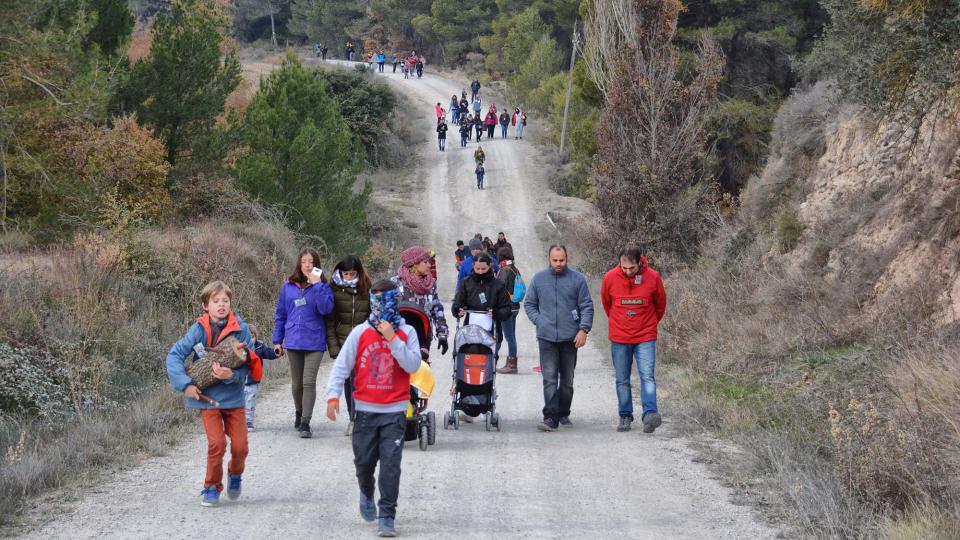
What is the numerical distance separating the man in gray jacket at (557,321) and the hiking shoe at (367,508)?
4196 mm

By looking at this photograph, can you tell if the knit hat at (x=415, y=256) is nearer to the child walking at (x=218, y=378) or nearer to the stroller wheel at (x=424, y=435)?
the stroller wheel at (x=424, y=435)

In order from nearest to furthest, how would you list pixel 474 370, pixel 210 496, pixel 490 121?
1. pixel 210 496
2. pixel 474 370
3. pixel 490 121

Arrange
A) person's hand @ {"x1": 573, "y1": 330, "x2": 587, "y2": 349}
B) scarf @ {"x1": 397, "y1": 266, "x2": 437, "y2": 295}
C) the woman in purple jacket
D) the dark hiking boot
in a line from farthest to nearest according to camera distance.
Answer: the dark hiking boot
person's hand @ {"x1": 573, "y1": 330, "x2": 587, "y2": 349}
scarf @ {"x1": 397, "y1": 266, "x2": 437, "y2": 295}
the woman in purple jacket

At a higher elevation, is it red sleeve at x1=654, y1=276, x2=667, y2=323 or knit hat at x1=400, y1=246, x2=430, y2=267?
knit hat at x1=400, y1=246, x2=430, y2=267

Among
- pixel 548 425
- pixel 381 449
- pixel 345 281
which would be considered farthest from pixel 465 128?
pixel 381 449

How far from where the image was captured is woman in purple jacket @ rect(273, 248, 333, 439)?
10.9 meters

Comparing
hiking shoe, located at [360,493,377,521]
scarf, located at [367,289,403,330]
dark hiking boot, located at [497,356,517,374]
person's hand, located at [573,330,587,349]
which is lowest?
dark hiking boot, located at [497,356,517,374]

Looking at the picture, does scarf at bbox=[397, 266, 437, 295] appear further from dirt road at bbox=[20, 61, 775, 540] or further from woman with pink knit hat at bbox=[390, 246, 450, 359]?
dirt road at bbox=[20, 61, 775, 540]

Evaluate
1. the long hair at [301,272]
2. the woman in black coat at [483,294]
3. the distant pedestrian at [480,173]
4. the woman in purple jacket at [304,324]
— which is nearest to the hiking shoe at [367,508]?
the woman in purple jacket at [304,324]

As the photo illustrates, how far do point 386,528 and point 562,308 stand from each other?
15.7 feet

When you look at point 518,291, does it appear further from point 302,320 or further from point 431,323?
point 302,320

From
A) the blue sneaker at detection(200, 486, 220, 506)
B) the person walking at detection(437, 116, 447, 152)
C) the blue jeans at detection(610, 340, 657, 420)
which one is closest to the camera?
the blue sneaker at detection(200, 486, 220, 506)

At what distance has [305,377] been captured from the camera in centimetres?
1120

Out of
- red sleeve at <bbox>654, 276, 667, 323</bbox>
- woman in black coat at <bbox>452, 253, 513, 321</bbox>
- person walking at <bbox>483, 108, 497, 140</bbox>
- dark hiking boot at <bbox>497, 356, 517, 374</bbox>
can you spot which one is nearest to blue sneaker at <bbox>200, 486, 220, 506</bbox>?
woman in black coat at <bbox>452, 253, 513, 321</bbox>
